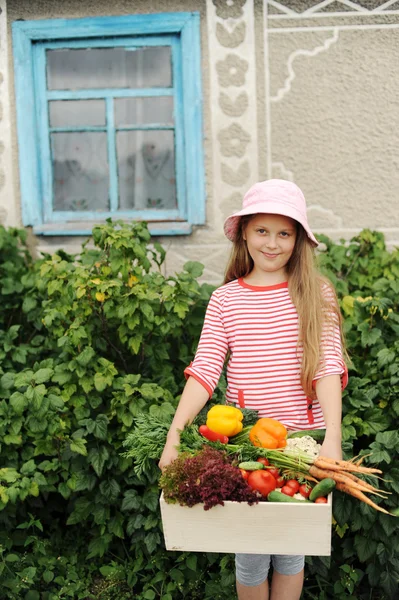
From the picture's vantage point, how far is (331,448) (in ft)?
7.20

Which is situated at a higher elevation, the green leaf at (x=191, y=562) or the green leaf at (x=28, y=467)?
the green leaf at (x=28, y=467)

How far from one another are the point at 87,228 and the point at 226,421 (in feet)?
7.72

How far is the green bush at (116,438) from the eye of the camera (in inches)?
115

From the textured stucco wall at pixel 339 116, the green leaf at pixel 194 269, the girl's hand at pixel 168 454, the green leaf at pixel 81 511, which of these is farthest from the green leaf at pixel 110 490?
the textured stucco wall at pixel 339 116

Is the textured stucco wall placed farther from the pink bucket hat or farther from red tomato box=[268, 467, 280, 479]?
red tomato box=[268, 467, 280, 479]

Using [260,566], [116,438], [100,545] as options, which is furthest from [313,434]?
[100,545]

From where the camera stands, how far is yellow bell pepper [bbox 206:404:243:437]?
7.36 feet

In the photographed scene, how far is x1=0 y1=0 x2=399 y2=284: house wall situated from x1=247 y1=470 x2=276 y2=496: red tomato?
93.5 inches

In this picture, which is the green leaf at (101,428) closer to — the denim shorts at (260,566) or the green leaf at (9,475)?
the green leaf at (9,475)

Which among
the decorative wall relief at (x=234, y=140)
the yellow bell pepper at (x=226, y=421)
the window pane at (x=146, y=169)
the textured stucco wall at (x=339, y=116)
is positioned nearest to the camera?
the yellow bell pepper at (x=226, y=421)

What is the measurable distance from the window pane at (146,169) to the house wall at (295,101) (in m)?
0.26

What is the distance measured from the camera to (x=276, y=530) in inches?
80.4

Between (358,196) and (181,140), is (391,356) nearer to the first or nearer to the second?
(358,196)

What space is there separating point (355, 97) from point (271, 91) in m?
0.51
